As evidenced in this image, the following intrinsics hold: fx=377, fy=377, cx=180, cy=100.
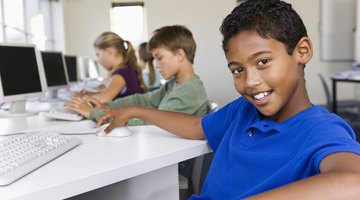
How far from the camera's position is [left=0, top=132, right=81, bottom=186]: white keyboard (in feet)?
2.56

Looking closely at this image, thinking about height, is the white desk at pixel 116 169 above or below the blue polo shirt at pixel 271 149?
below

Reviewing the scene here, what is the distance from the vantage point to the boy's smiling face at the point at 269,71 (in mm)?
725

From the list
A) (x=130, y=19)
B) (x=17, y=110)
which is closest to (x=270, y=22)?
(x=17, y=110)

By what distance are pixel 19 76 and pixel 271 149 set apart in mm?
1465

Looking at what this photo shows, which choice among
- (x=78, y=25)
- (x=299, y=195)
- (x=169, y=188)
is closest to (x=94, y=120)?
(x=169, y=188)

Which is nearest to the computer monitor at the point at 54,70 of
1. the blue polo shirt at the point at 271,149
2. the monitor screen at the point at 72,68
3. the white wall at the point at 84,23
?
the monitor screen at the point at 72,68

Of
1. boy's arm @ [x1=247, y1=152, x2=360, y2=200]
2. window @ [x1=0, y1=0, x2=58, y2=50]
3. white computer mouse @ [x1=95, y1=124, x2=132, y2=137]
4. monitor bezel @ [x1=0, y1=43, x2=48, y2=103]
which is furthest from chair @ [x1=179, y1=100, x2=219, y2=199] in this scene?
window @ [x1=0, y1=0, x2=58, y2=50]

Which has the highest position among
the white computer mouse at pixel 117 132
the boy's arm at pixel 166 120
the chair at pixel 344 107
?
the boy's arm at pixel 166 120

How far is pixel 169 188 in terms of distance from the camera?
3.98 feet

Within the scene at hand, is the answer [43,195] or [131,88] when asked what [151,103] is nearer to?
[131,88]

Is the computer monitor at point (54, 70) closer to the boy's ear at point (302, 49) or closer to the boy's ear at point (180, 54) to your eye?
the boy's ear at point (180, 54)

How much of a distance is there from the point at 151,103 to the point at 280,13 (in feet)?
3.99

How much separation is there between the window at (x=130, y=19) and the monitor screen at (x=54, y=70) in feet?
12.4

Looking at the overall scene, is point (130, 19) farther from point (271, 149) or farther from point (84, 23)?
point (271, 149)
